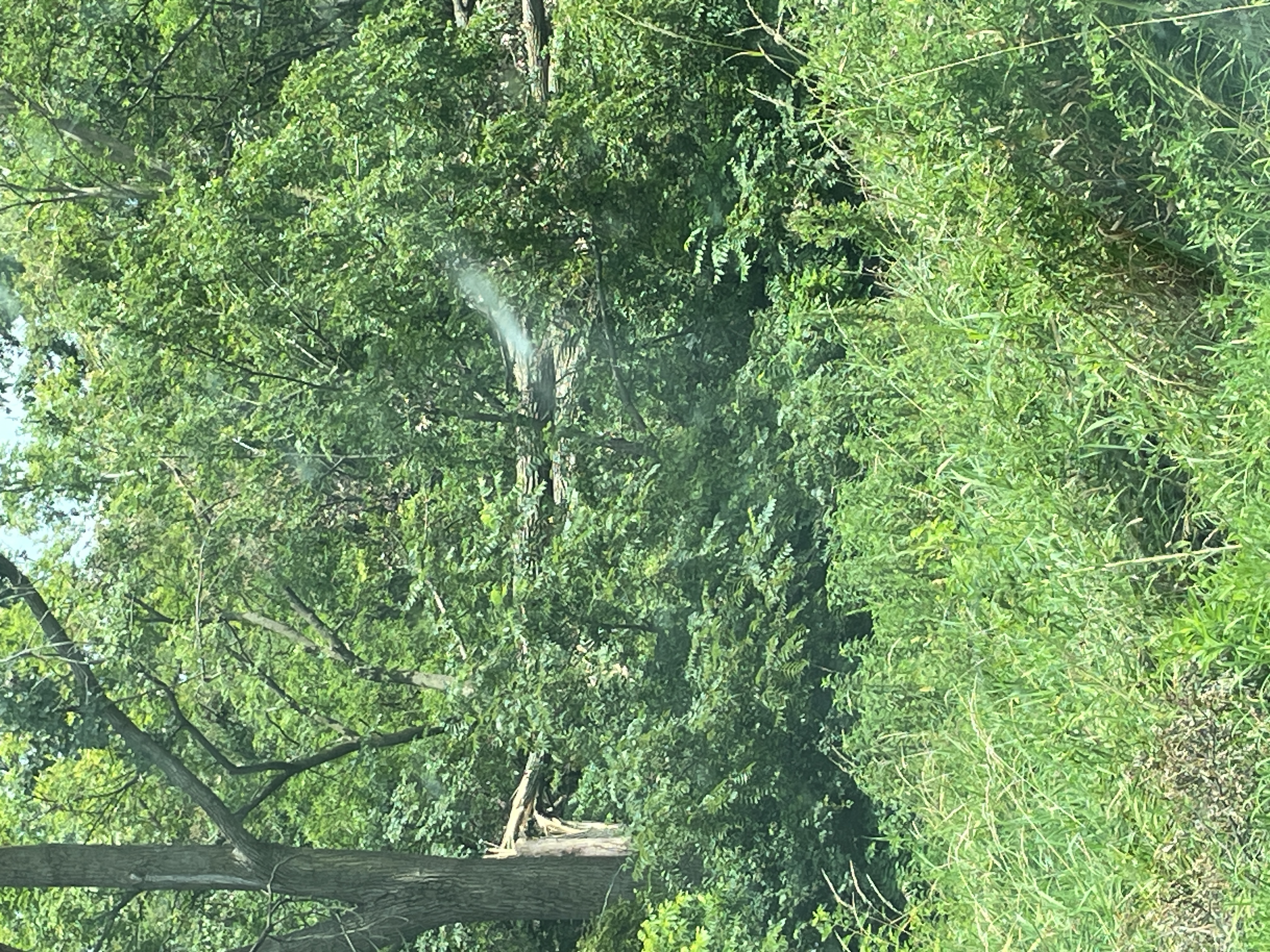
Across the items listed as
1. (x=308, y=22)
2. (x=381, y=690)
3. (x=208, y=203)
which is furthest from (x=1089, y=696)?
(x=308, y=22)

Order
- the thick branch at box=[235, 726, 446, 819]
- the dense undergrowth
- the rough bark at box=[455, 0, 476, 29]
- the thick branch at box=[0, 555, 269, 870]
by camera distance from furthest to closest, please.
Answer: the thick branch at box=[235, 726, 446, 819] < the rough bark at box=[455, 0, 476, 29] < the thick branch at box=[0, 555, 269, 870] < the dense undergrowth

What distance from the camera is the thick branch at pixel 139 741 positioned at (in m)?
10.1

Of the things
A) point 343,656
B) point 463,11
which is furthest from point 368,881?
point 463,11

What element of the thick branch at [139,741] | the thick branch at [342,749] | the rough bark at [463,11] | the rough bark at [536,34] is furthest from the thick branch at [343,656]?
the rough bark at [463,11]

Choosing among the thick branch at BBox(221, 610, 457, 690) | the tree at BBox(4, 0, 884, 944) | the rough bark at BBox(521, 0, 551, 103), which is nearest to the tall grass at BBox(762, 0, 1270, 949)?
the tree at BBox(4, 0, 884, 944)

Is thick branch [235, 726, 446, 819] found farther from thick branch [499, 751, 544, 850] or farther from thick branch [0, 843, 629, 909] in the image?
thick branch [0, 843, 629, 909]

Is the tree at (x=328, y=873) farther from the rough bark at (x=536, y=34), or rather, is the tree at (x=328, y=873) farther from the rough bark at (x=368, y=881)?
the rough bark at (x=536, y=34)

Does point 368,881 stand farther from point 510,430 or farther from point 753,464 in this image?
point 753,464

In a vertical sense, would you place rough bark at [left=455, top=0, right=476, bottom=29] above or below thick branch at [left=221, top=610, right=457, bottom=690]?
above

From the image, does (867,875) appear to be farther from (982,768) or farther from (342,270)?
(342,270)

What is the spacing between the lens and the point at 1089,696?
6.30 metres

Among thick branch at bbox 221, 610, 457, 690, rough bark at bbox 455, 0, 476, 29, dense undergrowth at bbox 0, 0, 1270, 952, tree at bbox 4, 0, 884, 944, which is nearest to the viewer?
dense undergrowth at bbox 0, 0, 1270, 952

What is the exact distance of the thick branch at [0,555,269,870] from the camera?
1015 centimetres

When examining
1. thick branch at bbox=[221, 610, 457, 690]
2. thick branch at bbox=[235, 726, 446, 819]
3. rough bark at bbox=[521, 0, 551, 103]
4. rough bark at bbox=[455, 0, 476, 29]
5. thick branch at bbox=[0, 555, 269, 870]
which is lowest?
thick branch at bbox=[235, 726, 446, 819]
